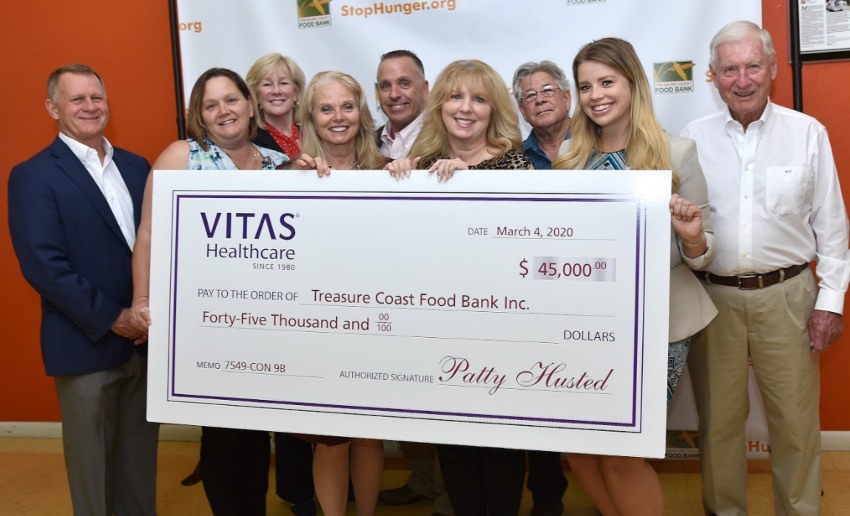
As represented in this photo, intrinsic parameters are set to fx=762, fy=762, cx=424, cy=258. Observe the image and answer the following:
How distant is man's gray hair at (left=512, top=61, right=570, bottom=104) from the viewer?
3031 millimetres

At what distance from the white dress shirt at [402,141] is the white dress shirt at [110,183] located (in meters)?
1.00

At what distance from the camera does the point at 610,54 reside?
2172 mm

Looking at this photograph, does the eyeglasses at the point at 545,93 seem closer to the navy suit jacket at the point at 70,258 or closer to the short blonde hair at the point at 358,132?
the short blonde hair at the point at 358,132

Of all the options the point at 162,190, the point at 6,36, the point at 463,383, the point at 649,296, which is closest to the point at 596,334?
the point at 649,296

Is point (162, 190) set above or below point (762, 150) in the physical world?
below

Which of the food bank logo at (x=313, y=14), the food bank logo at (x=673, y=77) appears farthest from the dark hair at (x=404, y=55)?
the food bank logo at (x=673, y=77)

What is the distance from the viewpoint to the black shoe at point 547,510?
2.95 metres

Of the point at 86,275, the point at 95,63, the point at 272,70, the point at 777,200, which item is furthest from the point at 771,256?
the point at 95,63

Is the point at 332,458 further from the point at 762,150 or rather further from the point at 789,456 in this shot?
the point at 762,150

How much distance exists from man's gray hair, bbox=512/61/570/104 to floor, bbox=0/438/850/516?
5.54 ft

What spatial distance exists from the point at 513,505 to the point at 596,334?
0.64 meters

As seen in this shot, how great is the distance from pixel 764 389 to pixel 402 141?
5.38 feet

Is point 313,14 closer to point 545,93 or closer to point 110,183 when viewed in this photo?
point 545,93

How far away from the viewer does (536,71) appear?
10.0 feet
